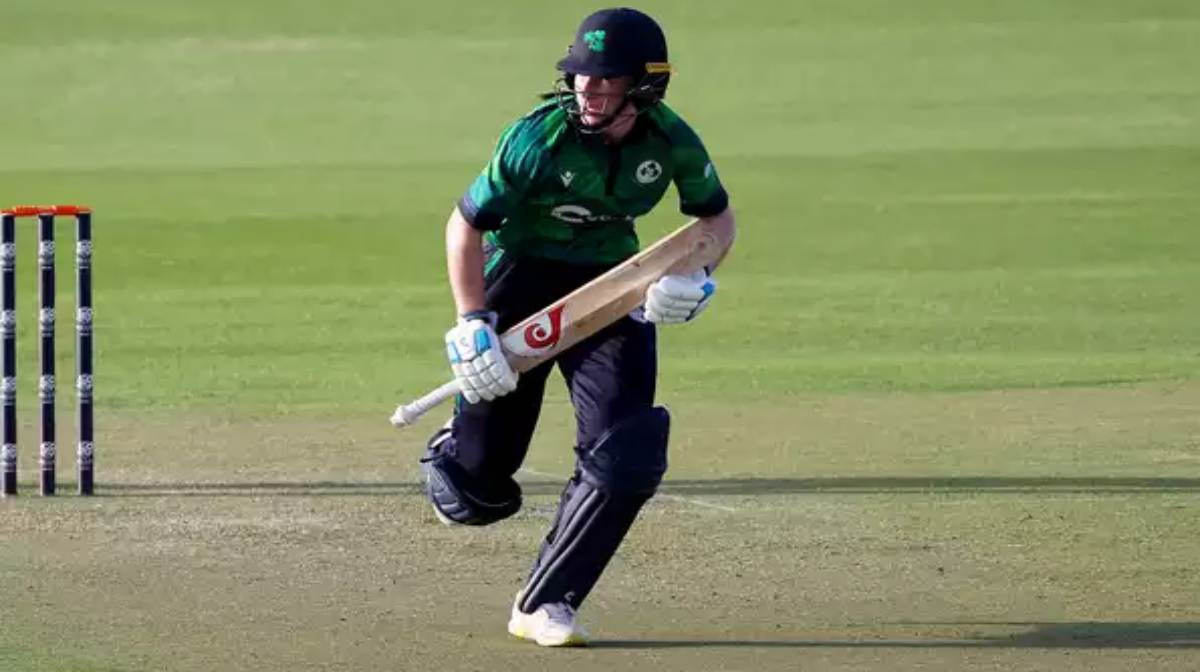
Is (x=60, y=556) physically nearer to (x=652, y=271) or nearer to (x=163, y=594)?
(x=163, y=594)

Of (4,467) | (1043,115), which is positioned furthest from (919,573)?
(1043,115)

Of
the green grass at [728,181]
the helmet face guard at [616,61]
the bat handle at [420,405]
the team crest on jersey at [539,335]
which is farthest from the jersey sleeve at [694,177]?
the green grass at [728,181]

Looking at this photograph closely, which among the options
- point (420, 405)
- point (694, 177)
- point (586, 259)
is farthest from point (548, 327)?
point (694, 177)

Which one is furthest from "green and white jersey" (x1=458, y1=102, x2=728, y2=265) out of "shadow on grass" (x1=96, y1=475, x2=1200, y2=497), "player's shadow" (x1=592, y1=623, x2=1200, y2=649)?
"shadow on grass" (x1=96, y1=475, x2=1200, y2=497)

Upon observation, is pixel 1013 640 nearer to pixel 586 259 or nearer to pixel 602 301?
pixel 602 301

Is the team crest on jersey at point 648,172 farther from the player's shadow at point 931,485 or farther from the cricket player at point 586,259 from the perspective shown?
the player's shadow at point 931,485

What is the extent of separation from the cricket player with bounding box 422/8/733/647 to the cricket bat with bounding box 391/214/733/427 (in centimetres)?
7

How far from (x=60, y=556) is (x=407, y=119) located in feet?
63.8

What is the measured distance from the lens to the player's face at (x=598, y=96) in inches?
265

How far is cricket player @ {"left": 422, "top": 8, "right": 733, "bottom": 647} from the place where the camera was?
22.3 ft

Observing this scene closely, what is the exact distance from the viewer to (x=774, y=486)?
9.82 metres

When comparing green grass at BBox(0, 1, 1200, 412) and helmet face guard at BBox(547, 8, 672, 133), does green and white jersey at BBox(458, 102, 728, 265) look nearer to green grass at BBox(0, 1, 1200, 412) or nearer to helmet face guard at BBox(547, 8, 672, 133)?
helmet face guard at BBox(547, 8, 672, 133)

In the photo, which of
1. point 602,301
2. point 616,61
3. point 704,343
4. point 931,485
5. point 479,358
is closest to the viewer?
point 616,61

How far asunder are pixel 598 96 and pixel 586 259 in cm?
60
